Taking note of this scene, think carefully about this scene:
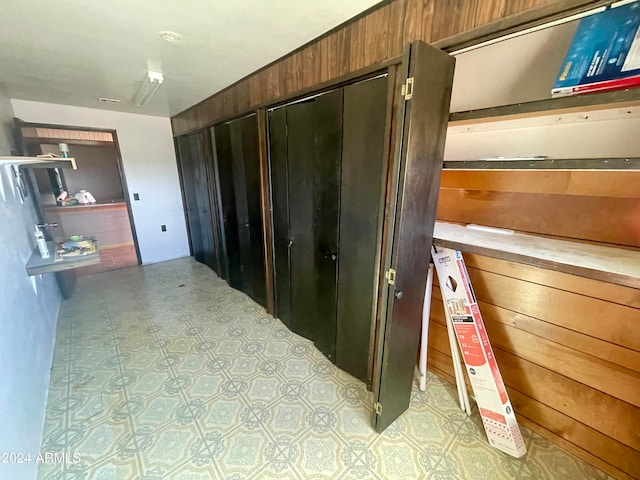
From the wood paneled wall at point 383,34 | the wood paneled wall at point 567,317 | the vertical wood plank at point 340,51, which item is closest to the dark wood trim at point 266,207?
the wood paneled wall at point 383,34

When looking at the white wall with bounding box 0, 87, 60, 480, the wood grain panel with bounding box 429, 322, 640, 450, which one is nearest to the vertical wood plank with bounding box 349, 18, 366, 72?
the wood grain panel with bounding box 429, 322, 640, 450

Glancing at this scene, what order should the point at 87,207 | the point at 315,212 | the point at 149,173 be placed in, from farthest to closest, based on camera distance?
the point at 87,207, the point at 149,173, the point at 315,212

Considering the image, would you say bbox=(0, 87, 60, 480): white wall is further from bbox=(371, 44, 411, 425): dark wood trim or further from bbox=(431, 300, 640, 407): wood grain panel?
bbox=(431, 300, 640, 407): wood grain panel

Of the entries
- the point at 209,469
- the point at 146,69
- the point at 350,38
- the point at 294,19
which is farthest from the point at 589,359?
the point at 146,69

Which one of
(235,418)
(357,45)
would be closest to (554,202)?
(357,45)

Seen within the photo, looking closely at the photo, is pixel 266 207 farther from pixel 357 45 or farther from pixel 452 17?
pixel 452 17

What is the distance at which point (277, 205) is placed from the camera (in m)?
2.27

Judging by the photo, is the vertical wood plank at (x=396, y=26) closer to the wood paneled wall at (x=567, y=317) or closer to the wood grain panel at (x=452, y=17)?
the wood grain panel at (x=452, y=17)

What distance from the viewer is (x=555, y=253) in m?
1.10

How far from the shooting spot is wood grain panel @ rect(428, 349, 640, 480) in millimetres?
1202

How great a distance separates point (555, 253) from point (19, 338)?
9.01 ft

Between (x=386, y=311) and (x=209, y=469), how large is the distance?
121cm

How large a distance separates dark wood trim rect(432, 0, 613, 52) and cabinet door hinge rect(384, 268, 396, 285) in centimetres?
101

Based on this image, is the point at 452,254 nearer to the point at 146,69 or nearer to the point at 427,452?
the point at 427,452
